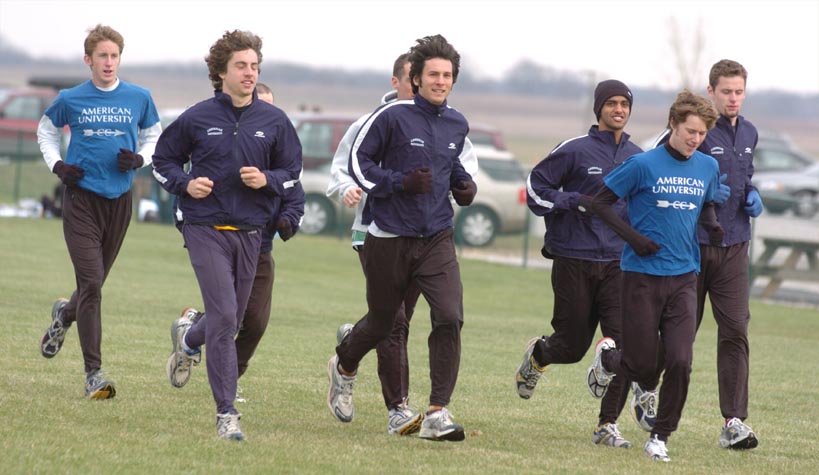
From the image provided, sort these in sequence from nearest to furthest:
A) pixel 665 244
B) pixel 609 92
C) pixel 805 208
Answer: pixel 665 244 → pixel 609 92 → pixel 805 208

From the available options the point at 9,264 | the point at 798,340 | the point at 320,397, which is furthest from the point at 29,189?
the point at 320,397

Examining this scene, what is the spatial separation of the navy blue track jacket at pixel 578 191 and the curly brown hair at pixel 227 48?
1.88m

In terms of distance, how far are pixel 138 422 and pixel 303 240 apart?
16.1 meters

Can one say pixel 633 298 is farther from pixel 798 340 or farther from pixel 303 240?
pixel 303 240

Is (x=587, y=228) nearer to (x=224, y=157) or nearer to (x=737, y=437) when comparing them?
(x=737, y=437)

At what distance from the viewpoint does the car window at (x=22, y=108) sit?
33.9 metres

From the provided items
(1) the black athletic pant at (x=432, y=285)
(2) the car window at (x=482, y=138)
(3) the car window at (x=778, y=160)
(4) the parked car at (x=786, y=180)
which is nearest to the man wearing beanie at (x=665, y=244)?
(1) the black athletic pant at (x=432, y=285)

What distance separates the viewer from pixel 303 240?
77.5 feet

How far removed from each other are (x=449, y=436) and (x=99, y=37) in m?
3.36

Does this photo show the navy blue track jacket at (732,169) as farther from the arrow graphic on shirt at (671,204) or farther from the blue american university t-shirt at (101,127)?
the blue american university t-shirt at (101,127)

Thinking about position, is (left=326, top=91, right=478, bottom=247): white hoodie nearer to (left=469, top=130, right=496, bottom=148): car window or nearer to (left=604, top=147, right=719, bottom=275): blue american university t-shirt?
A: (left=604, top=147, right=719, bottom=275): blue american university t-shirt

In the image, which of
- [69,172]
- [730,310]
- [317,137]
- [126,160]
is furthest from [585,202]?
[317,137]

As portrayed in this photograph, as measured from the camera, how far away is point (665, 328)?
24.4 ft

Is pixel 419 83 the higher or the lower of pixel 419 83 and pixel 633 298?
the higher
